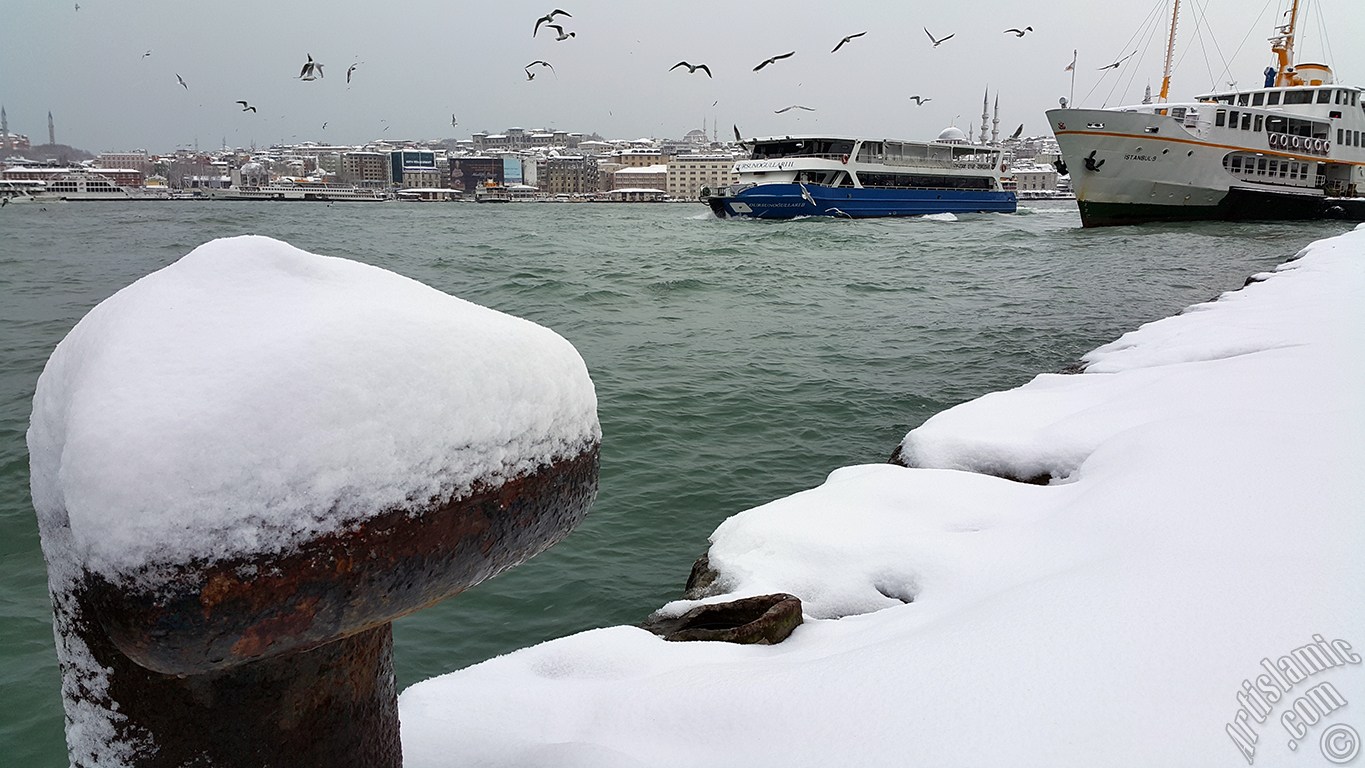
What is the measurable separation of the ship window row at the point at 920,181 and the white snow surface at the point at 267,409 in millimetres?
43165

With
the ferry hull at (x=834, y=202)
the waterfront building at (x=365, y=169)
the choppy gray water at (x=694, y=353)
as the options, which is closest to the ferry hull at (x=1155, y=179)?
the choppy gray water at (x=694, y=353)

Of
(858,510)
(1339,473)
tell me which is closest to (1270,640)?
(1339,473)

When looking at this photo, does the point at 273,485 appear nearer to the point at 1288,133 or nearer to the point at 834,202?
the point at 1288,133

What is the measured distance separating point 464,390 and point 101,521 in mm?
343

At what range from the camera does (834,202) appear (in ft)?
131

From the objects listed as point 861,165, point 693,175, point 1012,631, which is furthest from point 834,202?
point 693,175

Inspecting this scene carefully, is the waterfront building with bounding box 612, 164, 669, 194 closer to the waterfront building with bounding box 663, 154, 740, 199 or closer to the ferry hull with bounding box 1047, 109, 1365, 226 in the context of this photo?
the waterfront building with bounding box 663, 154, 740, 199

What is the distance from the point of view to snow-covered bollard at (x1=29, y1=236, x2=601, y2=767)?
768 millimetres

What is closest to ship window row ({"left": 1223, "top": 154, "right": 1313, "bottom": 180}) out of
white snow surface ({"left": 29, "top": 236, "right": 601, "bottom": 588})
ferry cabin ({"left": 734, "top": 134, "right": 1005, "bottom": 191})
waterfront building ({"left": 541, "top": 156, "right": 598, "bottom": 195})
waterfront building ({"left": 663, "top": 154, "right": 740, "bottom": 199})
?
ferry cabin ({"left": 734, "top": 134, "right": 1005, "bottom": 191})

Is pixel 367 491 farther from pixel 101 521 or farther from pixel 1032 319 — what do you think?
pixel 1032 319

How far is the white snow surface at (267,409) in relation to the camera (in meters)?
0.76

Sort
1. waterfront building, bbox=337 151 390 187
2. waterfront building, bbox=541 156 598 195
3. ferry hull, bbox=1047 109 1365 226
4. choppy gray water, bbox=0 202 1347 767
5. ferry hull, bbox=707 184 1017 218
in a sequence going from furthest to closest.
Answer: waterfront building, bbox=541 156 598 195 → waterfront building, bbox=337 151 390 187 → ferry hull, bbox=707 184 1017 218 → ferry hull, bbox=1047 109 1365 226 → choppy gray water, bbox=0 202 1347 767

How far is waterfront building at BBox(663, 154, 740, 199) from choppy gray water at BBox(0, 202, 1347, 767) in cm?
9260

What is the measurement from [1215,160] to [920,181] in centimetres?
1830
